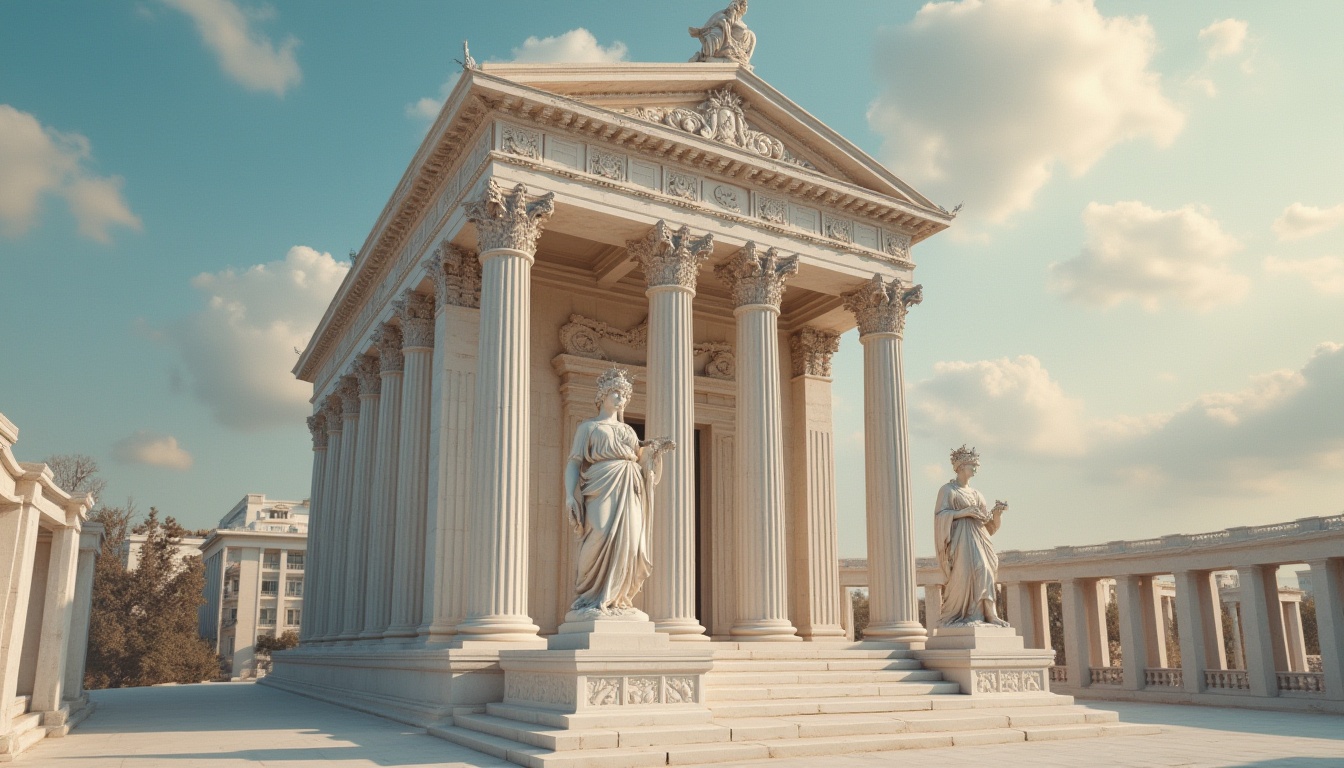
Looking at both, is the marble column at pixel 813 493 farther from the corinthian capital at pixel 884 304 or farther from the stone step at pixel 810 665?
the stone step at pixel 810 665

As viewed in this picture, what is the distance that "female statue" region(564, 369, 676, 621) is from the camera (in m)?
13.9

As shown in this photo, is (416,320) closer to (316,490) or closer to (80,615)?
(80,615)

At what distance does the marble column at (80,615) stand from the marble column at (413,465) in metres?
5.79

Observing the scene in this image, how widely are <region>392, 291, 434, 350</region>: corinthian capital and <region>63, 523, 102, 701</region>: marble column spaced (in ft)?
24.2

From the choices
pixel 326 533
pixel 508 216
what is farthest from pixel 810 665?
pixel 326 533

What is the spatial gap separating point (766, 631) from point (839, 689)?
112 inches

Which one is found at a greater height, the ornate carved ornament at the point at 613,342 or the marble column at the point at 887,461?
the ornate carved ornament at the point at 613,342

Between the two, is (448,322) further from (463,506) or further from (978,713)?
(978,713)

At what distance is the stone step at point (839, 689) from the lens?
50.2 ft

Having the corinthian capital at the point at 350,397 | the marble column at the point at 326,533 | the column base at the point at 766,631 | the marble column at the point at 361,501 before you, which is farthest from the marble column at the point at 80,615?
the column base at the point at 766,631

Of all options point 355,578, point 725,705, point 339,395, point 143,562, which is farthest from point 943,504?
point 143,562

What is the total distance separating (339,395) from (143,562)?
2670cm

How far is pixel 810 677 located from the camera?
16.7 m

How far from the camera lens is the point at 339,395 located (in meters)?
31.1
